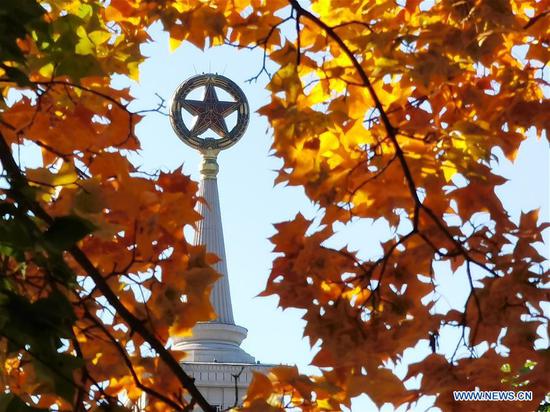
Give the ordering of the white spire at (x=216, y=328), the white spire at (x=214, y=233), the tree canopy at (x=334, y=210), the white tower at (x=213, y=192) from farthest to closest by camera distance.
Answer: the white spire at (x=214, y=233) < the white tower at (x=213, y=192) < the white spire at (x=216, y=328) < the tree canopy at (x=334, y=210)

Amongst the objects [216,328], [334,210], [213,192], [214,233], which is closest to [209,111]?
[213,192]

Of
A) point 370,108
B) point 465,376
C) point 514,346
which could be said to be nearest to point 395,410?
point 465,376

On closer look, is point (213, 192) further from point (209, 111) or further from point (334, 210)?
point (334, 210)

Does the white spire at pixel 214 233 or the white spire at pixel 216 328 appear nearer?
the white spire at pixel 216 328

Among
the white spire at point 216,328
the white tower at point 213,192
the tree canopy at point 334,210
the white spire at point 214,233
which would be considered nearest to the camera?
the tree canopy at point 334,210

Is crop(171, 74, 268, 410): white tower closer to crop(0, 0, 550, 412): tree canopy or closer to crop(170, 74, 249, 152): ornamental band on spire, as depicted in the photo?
crop(170, 74, 249, 152): ornamental band on spire

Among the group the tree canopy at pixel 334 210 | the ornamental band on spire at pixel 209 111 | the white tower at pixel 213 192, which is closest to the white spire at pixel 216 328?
the white tower at pixel 213 192

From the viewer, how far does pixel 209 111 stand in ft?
73.2

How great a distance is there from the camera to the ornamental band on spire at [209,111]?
70.8 ft

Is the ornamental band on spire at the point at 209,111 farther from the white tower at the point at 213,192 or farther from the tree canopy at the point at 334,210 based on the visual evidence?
the tree canopy at the point at 334,210

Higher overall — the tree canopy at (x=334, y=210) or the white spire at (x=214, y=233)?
the white spire at (x=214, y=233)

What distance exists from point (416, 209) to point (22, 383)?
1.27 metres

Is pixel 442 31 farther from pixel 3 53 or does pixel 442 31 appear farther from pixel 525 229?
pixel 3 53

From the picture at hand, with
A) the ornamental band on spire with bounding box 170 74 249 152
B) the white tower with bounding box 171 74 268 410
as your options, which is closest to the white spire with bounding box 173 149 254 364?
the white tower with bounding box 171 74 268 410
